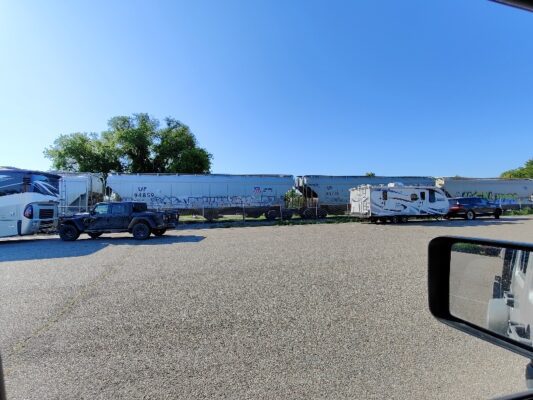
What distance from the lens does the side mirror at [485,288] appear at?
1731 millimetres

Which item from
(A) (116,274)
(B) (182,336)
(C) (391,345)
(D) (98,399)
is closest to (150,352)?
(B) (182,336)

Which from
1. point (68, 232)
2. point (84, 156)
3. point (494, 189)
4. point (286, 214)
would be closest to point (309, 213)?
point (286, 214)

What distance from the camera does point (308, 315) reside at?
5000 millimetres

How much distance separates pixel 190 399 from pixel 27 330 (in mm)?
3093

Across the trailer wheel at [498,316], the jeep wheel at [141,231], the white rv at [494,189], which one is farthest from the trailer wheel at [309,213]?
the trailer wheel at [498,316]

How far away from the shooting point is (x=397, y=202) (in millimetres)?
24172

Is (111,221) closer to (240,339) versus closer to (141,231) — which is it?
(141,231)

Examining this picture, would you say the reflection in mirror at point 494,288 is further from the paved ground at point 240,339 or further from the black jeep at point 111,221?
the black jeep at point 111,221

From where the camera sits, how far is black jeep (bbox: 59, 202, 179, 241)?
16.7 metres

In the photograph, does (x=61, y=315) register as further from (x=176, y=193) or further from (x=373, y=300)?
(x=176, y=193)

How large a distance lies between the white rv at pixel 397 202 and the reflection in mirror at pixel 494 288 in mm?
22555

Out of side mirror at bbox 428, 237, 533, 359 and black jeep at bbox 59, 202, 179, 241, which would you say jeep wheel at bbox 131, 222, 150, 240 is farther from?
side mirror at bbox 428, 237, 533, 359

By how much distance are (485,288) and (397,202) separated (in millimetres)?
23637

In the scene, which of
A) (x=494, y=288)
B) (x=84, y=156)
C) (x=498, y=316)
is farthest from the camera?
(x=84, y=156)
